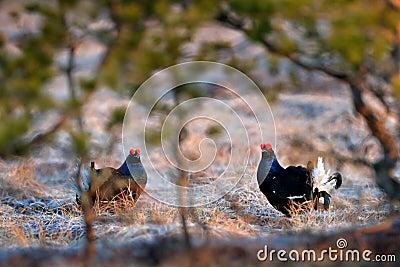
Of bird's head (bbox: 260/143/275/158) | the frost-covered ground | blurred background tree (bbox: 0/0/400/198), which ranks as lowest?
the frost-covered ground

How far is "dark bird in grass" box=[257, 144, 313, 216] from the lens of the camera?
7359mm

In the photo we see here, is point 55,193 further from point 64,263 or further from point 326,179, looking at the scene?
point 64,263

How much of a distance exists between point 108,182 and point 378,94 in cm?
288

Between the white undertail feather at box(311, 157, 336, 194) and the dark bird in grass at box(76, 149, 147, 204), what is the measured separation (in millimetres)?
1700

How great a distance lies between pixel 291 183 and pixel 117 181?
1680 mm

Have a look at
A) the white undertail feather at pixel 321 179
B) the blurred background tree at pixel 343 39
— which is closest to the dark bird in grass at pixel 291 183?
the white undertail feather at pixel 321 179

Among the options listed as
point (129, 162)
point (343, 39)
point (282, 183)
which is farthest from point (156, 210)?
point (343, 39)

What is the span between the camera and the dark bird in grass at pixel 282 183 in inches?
290

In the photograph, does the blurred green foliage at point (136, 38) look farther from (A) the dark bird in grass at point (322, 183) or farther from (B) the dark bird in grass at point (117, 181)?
(A) the dark bird in grass at point (322, 183)

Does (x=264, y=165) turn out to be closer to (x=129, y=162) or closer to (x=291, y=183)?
(x=291, y=183)

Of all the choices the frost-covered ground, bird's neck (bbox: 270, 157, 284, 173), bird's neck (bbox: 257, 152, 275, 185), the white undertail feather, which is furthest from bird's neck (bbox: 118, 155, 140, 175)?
the white undertail feather

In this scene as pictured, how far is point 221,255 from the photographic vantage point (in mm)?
4609

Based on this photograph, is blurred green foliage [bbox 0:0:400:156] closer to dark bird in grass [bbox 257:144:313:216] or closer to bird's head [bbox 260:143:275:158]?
dark bird in grass [bbox 257:144:313:216]

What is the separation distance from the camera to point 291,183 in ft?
24.7
